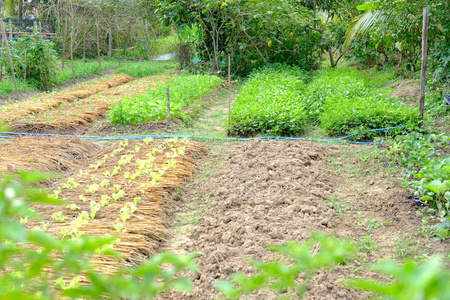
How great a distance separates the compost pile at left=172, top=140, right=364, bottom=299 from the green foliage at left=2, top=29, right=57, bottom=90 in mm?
8971

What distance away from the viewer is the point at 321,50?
15.9 meters

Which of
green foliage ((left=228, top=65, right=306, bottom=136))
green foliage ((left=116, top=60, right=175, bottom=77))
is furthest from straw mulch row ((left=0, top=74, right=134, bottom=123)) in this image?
green foliage ((left=228, top=65, right=306, bottom=136))

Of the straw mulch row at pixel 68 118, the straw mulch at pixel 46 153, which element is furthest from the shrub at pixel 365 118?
the straw mulch row at pixel 68 118

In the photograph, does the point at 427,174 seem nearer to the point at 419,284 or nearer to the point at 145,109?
the point at 419,284

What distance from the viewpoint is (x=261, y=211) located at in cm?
405

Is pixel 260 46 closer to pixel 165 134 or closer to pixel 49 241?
pixel 165 134

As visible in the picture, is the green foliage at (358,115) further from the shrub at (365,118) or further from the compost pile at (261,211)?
the compost pile at (261,211)

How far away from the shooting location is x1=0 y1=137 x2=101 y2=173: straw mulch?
17.5ft

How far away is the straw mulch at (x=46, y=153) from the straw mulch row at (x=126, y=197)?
1.13ft

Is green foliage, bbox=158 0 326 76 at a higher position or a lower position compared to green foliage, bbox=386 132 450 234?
higher

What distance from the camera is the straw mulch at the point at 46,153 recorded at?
17.5ft

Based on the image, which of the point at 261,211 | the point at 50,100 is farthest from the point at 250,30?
the point at 261,211

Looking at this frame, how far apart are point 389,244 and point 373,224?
410mm

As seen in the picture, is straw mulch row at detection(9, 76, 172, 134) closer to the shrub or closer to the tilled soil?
the tilled soil
